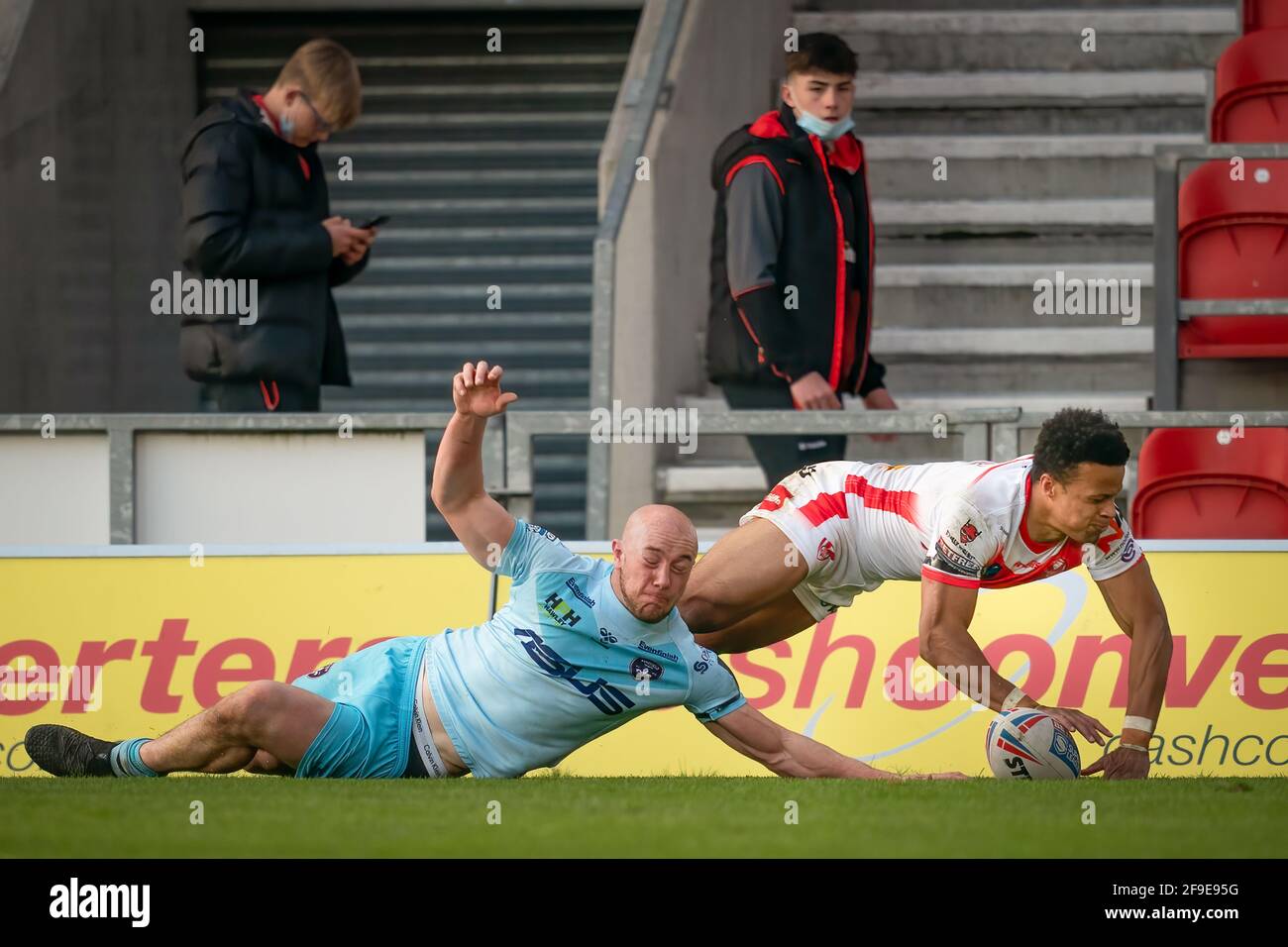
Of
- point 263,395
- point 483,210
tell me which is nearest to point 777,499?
point 263,395

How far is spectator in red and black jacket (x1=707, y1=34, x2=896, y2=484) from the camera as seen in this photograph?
329 inches

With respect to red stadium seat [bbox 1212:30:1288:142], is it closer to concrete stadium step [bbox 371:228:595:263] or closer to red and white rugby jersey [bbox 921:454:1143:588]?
red and white rugby jersey [bbox 921:454:1143:588]

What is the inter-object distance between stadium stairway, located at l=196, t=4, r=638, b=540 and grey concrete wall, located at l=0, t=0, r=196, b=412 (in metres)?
0.76

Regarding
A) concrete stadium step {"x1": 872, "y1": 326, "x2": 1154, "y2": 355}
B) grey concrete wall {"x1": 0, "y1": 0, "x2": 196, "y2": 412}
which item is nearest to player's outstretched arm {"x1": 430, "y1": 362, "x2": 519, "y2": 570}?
concrete stadium step {"x1": 872, "y1": 326, "x2": 1154, "y2": 355}

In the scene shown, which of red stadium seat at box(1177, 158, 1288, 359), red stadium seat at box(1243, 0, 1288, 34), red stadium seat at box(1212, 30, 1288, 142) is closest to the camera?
red stadium seat at box(1177, 158, 1288, 359)

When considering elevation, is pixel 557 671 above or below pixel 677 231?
below

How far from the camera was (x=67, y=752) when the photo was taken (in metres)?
6.62

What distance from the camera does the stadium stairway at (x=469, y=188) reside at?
12734 mm

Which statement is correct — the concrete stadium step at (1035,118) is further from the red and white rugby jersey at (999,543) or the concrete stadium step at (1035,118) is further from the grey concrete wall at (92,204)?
the red and white rugby jersey at (999,543)

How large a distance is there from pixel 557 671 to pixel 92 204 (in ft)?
23.6

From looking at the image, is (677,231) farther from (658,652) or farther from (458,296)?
(658,652)

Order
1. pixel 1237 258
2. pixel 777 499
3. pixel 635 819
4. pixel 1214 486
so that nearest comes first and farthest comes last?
pixel 635 819, pixel 777 499, pixel 1214 486, pixel 1237 258
